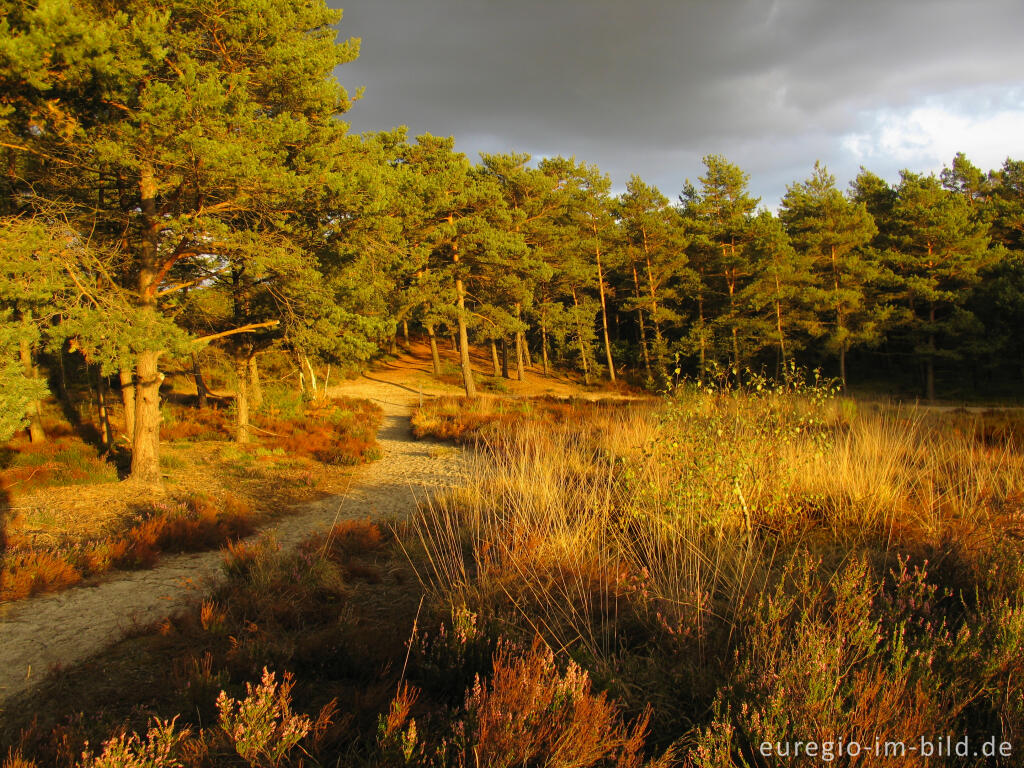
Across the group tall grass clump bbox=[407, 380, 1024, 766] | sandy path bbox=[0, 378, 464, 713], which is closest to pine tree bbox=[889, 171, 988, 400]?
tall grass clump bbox=[407, 380, 1024, 766]

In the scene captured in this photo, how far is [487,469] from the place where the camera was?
7098 mm

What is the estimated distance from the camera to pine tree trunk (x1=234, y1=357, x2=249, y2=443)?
14.3 m

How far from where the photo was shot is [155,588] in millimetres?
5375

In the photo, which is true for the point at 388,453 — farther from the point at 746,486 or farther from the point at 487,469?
the point at 746,486

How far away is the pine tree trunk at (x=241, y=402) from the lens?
14281 mm

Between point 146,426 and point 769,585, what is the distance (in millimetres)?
10104

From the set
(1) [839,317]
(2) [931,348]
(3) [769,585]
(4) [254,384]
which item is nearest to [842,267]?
(1) [839,317]

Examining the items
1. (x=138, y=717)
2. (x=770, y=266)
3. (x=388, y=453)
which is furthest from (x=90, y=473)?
(x=770, y=266)

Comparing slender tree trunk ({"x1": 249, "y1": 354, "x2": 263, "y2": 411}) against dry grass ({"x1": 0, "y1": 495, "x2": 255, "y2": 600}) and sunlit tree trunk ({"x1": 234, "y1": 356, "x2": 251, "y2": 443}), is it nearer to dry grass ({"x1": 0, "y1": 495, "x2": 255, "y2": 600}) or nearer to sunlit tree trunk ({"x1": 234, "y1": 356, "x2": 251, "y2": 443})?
sunlit tree trunk ({"x1": 234, "y1": 356, "x2": 251, "y2": 443})

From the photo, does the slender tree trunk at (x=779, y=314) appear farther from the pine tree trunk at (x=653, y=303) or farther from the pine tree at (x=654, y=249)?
the pine tree trunk at (x=653, y=303)

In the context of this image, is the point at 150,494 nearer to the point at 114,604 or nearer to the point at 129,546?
the point at 129,546

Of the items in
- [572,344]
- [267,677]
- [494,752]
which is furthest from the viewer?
[572,344]

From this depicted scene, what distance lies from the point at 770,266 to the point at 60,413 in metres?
30.0

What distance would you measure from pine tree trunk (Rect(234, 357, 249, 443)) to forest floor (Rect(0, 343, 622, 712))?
3573mm
